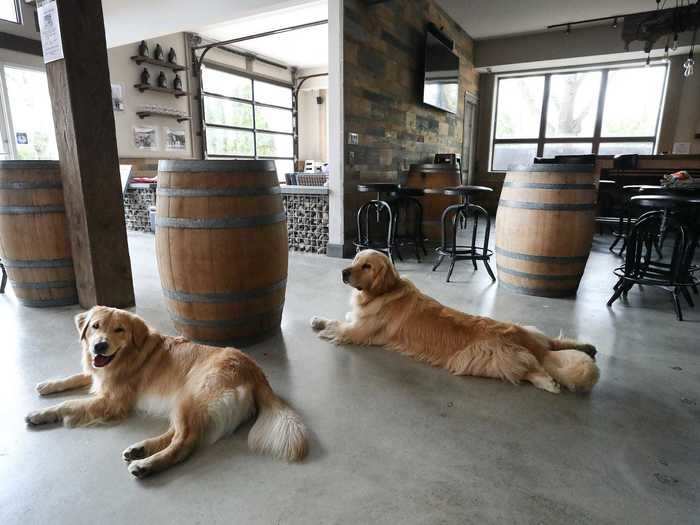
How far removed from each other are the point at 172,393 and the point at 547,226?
8.53ft

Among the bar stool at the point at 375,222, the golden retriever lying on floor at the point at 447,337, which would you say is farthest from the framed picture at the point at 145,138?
the golden retriever lying on floor at the point at 447,337

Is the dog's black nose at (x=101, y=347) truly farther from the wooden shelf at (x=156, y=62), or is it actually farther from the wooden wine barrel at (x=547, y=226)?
the wooden shelf at (x=156, y=62)

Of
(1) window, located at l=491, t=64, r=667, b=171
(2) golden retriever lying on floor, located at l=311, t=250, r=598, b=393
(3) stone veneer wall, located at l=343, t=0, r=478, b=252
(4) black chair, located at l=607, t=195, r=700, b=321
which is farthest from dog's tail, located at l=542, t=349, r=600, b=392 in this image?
(1) window, located at l=491, t=64, r=667, b=171

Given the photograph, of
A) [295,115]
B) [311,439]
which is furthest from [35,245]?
[295,115]

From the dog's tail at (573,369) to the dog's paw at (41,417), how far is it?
1991 millimetres

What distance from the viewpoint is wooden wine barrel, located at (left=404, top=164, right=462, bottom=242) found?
5.09m

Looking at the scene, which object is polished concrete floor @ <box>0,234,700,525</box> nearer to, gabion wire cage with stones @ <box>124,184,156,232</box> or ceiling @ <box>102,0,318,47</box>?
gabion wire cage with stones @ <box>124,184,156,232</box>

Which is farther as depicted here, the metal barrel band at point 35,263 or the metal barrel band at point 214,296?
the metal barrel band at point 35,263

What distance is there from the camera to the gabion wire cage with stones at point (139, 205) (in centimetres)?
581

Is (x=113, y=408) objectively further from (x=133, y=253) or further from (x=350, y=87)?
(x=350, y=87)

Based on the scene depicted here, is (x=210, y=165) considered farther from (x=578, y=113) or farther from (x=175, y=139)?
(x=578, y=113)

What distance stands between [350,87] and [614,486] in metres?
4.03

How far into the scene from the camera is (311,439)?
4.46 feet

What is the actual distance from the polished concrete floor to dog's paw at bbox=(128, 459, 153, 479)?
0.02 metres
